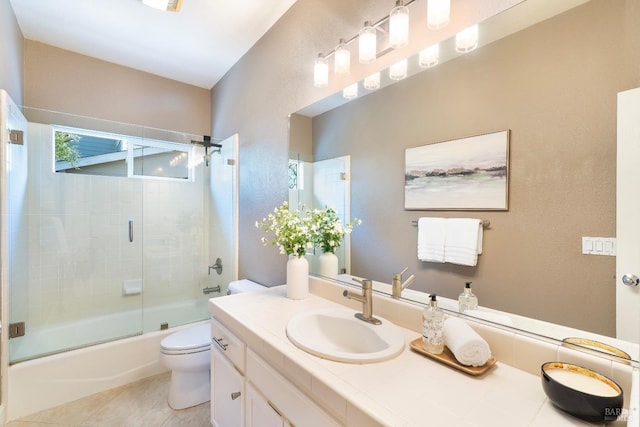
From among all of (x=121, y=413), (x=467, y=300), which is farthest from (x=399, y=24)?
(x=121, y=413)

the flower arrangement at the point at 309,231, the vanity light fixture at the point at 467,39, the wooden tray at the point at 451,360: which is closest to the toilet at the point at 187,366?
the flower arrangement at the point at 309,231

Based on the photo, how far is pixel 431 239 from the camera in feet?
3.78

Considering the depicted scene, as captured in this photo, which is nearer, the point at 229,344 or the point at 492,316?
the point at 492,316

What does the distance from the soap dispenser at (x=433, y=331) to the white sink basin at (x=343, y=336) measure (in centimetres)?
9

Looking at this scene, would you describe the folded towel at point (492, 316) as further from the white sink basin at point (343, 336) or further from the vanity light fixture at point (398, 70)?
the vanity light fixture at point (398, 70)

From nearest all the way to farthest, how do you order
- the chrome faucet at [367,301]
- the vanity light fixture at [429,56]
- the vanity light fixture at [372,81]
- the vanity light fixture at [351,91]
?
the vanity light fixture at [429,56] → the chrome faucet at [367,301] → the vanity light fixture at [372,81] → the vanity light fixture at [351,91]

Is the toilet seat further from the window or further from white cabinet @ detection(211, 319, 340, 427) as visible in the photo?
the window

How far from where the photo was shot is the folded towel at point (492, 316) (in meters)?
0.94

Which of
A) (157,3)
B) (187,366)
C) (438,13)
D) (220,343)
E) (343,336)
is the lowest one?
(187,366)

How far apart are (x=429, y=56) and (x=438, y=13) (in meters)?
0.14

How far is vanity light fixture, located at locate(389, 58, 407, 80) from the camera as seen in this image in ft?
4.03

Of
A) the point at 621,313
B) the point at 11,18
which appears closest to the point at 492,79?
the point at 621,313

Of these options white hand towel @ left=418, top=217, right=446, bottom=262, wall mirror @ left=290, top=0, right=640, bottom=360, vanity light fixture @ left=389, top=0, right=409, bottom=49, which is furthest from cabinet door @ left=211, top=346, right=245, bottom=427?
vanity light fixture @ left=389, top=0, right=409, bottom=49

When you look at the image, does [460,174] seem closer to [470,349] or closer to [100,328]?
[470,349]
